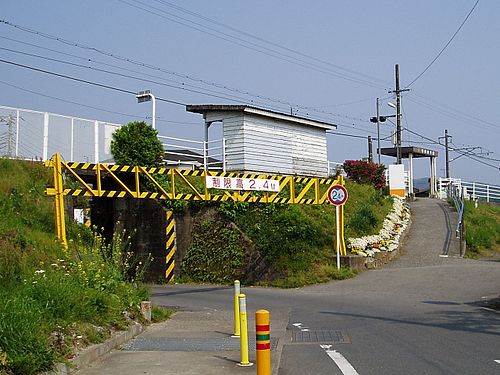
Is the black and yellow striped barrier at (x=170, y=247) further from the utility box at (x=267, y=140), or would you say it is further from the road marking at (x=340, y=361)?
the road marking at (x=340, y=361)

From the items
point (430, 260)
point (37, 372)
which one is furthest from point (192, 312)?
point (430, 260)

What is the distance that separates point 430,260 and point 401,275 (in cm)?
323

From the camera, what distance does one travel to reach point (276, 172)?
32.6 m

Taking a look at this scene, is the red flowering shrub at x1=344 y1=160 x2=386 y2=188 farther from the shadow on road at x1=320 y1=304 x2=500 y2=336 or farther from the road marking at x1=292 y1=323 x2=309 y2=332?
the road marking at x1=292 y1=323 x2=309 y2=332

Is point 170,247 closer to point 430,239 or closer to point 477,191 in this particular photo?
point 430,239

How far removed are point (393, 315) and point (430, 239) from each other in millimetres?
13626

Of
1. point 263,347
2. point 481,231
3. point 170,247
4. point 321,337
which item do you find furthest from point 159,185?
point 481,231

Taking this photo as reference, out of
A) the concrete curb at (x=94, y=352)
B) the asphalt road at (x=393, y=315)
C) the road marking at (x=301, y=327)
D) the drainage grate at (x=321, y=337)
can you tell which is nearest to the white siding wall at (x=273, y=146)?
the asphalt road at (x=393, y=315)

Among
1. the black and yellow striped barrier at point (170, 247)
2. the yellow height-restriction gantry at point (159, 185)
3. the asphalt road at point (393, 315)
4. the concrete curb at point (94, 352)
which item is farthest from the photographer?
the black and yellow striped barrier at point (170, 247)

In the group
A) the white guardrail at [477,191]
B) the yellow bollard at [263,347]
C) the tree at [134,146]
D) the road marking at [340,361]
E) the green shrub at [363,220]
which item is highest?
the tree at [134,146]

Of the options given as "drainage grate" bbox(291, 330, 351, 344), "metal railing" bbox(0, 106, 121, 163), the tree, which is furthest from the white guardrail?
"drainage grate" bbox(291, 330, 351, 344)

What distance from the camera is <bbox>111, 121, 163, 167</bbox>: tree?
83.6 feet

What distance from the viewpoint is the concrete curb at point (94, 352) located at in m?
7.76

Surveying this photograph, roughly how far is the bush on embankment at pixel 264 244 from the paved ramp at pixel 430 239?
1939 mm
